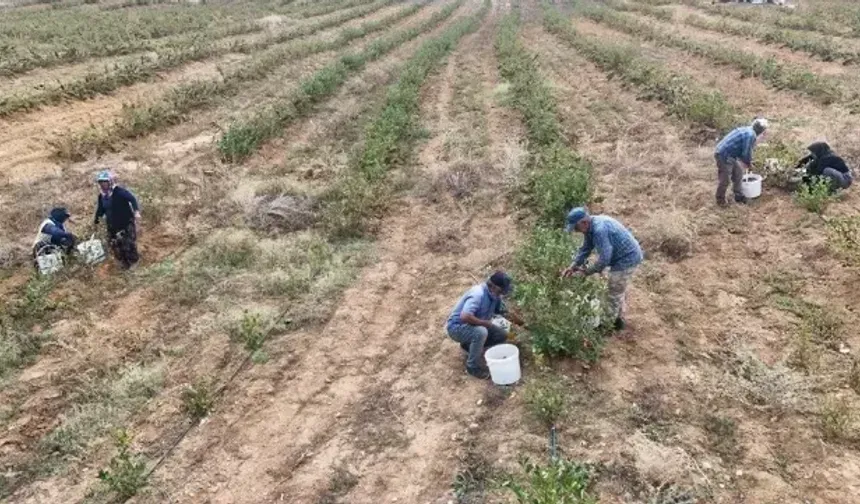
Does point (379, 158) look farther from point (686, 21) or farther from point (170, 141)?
point (686, 21)

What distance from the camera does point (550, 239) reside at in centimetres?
761

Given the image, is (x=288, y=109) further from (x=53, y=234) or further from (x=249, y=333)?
(x=249, y=333)

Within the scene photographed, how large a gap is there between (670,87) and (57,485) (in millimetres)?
13693

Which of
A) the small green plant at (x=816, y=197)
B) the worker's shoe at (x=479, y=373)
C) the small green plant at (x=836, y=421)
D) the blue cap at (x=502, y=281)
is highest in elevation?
the blue cap at (x=502, y=281)

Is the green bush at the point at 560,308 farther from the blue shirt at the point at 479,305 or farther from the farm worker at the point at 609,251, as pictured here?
the blue shirt at the point at 479,305

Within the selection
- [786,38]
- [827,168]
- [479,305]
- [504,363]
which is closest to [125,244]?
[479,305]

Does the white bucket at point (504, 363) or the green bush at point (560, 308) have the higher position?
the green bush at point (560, 308)

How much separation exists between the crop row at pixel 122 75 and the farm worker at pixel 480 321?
11.4 meters

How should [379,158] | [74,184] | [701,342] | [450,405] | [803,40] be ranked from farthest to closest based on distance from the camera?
1. [803,40]
2. [379,158]
3. [74,184]
4. [701,342]
5. [450,405]

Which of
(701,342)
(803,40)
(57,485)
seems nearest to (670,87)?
(803,40)

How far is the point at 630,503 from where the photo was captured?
5.03 metres

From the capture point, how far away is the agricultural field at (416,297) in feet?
18.4

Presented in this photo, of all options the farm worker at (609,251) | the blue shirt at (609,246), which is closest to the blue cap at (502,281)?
the farm worker at (609,251)

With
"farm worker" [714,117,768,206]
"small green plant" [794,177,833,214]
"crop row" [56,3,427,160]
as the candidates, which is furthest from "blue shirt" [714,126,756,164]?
"crop row" [56,3,427,160]
